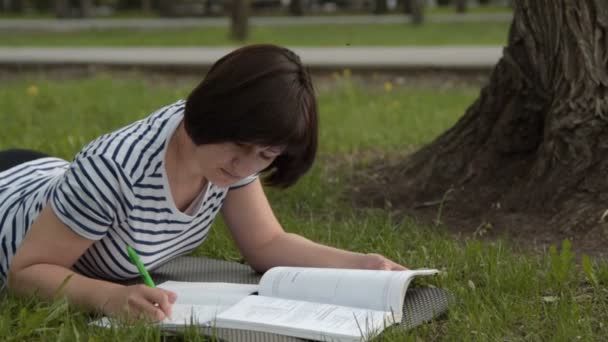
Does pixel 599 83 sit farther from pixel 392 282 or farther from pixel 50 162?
pixel 50 162

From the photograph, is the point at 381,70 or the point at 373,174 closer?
the point at 373,174

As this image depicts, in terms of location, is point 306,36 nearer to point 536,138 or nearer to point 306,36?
point 306,36

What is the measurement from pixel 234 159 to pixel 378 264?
1.82 feet

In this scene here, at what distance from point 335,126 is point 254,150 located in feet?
12.0

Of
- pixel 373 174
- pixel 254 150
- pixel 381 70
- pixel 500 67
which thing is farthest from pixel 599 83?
pixel 381 70

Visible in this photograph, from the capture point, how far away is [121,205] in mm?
2607

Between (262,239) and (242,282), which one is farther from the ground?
(262,239)

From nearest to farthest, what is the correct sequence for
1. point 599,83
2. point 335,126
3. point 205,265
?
point 205,265
point 599,83
point 335,126

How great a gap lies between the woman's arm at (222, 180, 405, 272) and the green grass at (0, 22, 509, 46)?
31.9 ft

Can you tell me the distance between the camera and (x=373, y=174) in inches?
178

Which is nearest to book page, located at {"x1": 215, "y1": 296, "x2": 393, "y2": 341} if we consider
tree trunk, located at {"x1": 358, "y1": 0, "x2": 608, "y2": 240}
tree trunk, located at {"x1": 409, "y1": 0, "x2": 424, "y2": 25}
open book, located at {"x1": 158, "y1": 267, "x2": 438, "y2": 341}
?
open book, located at {"x1": 158, "y1": 267, "x2": 438, "y2": 341}

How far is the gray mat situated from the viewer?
7.88ft

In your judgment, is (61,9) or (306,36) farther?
(61,9)

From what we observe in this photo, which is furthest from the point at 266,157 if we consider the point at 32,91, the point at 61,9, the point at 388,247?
the point at 61,9
